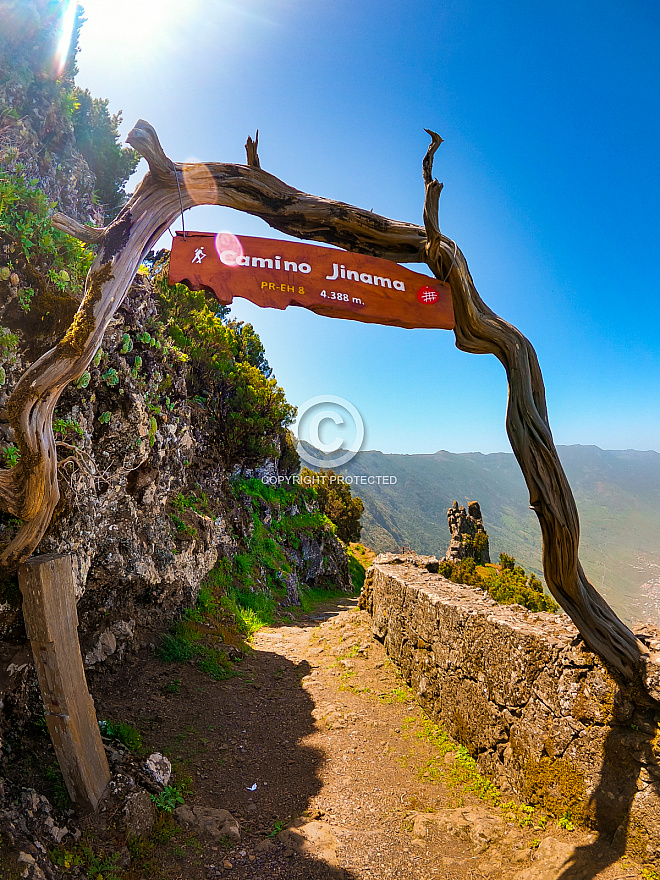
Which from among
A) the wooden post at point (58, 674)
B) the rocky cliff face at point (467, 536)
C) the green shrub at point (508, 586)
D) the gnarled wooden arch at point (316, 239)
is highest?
the gnarled wooden arch at point (316, 239)

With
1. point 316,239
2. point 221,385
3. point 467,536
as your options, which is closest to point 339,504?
point 467,536

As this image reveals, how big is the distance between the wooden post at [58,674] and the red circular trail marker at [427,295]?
149 inches

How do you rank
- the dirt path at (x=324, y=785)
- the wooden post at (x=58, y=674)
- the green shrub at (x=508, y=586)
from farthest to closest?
the green shrub at (x=508, y=586)
the dirt path at (x=324, y=785)
the wooden post at (x=58, y=674)

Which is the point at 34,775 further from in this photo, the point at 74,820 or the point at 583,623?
the point at 583,623

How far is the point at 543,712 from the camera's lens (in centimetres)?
452

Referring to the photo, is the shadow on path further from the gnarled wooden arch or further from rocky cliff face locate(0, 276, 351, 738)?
the gnarled wooden arch

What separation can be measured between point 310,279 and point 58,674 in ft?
12.5

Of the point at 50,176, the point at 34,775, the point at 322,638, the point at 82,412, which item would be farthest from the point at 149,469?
the point at 50,176

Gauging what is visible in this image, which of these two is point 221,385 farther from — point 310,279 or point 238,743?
point 310,279

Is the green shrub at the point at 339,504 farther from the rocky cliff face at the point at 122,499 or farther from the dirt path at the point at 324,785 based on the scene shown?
the dirt path at the point at 324,785

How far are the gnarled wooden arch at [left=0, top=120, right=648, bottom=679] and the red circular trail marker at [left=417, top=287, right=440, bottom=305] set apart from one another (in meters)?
0.23

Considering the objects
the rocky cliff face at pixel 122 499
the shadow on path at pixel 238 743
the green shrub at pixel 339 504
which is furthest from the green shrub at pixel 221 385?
the green shrub at pixel 339 504

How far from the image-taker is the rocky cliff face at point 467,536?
2630cm

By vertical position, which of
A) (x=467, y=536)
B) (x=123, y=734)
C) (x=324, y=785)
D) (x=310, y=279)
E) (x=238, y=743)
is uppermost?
(x=310, y=279)
